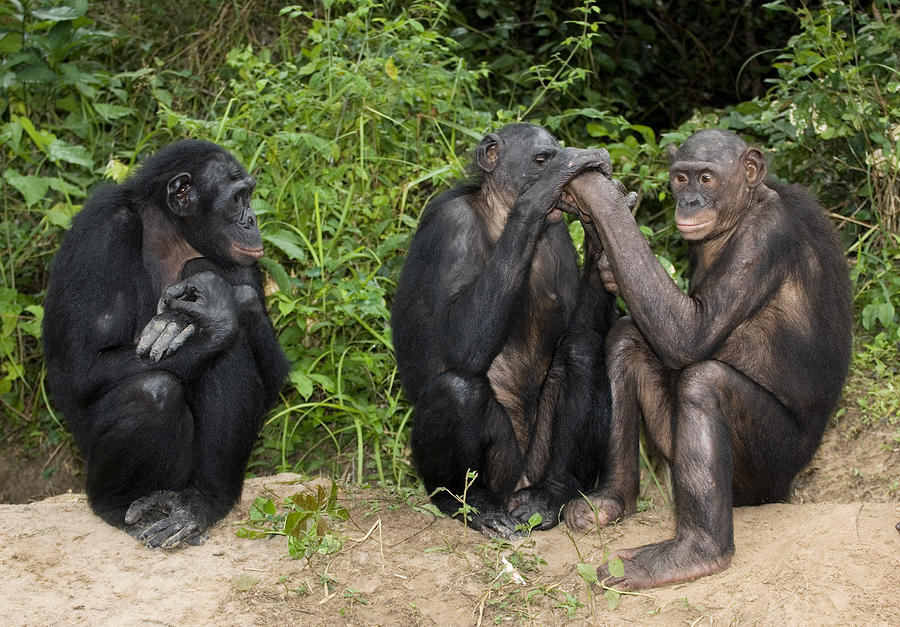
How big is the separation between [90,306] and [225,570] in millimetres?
1501

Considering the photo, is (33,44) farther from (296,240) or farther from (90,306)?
(90,306)

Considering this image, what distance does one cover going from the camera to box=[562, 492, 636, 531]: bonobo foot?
543 centimetres

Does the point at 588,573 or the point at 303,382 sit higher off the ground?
the point at 303,382

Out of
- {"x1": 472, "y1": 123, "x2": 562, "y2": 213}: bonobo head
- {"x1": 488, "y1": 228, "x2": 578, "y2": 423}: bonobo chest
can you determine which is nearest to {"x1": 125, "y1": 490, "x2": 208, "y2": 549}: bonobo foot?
{"x1": 488, "y1": 228, "x2": 578, "y2": 423}: bonobo chest

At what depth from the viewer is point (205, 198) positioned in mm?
5750

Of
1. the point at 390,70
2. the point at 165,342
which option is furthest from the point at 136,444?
the point at 390,70

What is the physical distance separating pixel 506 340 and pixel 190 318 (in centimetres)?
162

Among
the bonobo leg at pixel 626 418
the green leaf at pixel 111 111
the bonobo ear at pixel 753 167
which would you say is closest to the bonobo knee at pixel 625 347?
the bonobo leg at pixel 626 418

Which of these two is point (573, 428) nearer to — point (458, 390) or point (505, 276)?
point (458, 390)

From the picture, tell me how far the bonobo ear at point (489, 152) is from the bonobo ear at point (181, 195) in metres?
1.58

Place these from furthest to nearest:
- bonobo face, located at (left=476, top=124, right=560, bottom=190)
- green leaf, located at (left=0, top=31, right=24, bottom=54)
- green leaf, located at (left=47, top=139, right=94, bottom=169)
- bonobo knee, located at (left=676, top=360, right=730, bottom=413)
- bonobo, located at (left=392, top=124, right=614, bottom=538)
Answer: green leaf, located at (left=0, top=31, right=24, bottom=54)
green leaf, located at (left=47, top=139, right=94, bottom=169)
bonobo face, located at (left=476, top=124, right=560, bottom=190)
bonobo, located at (left=392, top=124, right=614, bottom=538)
bonobo knee, located at (left=676, top=360, right=730, bottom=413)

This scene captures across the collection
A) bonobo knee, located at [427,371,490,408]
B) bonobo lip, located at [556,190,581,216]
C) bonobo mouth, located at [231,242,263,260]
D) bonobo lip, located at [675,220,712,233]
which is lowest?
bonobo knee, located at [427,371,490,408]

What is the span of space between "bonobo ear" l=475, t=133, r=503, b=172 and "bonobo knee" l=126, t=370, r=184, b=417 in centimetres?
205

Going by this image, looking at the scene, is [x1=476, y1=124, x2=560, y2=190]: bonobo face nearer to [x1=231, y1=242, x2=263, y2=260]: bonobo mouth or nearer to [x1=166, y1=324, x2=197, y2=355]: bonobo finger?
[x1=231, y1=242, x2=263, y2=260]: bonobo mouth
